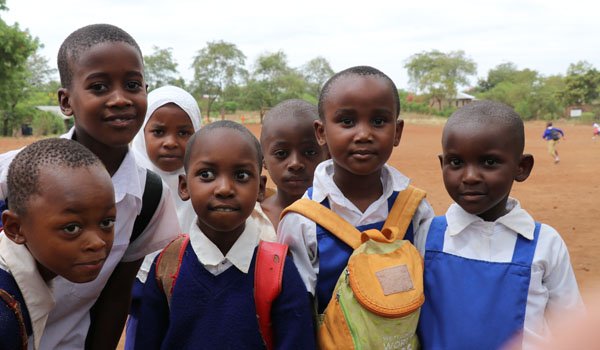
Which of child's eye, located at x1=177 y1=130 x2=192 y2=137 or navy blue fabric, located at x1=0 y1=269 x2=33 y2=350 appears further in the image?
child's eye, located at x1=177 y1=130 x2=192 y2=137

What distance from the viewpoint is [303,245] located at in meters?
2.30

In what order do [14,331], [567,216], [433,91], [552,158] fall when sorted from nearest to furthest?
1. [14,331]
2. [567,216]
3. [552,158]
4. [433,91]

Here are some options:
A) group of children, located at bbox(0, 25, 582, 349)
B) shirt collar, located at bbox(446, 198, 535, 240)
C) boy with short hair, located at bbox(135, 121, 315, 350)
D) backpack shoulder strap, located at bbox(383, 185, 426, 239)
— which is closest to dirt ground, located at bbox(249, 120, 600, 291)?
shirt collar, located at bbox(446, 198, 535, 240)

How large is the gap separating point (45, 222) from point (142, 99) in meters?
0.71

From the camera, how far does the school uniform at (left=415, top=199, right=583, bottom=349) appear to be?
6.96 ft

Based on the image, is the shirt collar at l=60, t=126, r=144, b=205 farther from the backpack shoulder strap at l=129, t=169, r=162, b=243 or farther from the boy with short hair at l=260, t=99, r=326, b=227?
the boy with short hair at l=260, t=99, r=326, b=227

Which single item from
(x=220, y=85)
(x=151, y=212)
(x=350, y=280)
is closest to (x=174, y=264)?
(x=151, y=212)

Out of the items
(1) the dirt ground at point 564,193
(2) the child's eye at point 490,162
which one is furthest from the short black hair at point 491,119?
(1) the dirt ground at point 564,193

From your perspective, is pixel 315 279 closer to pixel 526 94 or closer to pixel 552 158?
pixel 552 158

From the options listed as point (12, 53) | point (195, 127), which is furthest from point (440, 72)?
point (195, 127)

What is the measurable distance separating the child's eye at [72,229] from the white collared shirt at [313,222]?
851 millimetres

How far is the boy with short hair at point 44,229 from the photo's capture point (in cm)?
184

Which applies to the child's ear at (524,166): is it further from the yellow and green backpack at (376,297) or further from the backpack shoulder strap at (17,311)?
the backpack shoulder strap at (17,311)

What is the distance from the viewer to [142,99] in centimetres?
233
